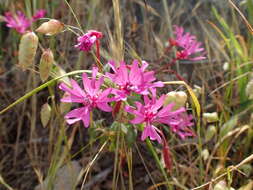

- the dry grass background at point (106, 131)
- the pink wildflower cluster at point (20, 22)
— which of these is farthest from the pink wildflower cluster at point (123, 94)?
the pink wildflower cluster at point (20, 22)

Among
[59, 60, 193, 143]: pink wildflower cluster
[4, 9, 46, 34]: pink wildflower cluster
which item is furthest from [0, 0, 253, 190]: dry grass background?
[59, 60, 193, 143]: pink wildflower cluster

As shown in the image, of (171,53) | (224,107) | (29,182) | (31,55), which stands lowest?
(29,182)

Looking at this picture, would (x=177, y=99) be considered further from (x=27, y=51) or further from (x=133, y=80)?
(x=27, y=51)

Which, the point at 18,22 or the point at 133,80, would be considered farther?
the point at 18,22

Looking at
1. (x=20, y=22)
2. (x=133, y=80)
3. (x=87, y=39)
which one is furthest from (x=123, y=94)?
(x=20, y=22)

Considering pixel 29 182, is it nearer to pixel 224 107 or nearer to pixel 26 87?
pixel 26 87

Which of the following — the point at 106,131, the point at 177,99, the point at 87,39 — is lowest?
the point at 106,131

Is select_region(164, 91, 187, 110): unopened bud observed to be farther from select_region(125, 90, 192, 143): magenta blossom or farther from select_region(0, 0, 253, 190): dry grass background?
select_region(0, 0, 253, 190): dry grass background

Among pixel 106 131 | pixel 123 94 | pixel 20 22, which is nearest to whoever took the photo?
pixel 123 94

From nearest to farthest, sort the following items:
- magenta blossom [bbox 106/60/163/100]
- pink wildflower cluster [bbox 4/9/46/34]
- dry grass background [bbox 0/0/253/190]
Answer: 1. magenta blossom [bbox 106/60/163/100]
2. dry grass background [bbox 0/0/253/190]
3. pink wildflower cluster [bbox 4/9/46/34]

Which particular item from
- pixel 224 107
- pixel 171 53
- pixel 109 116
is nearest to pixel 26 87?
pixel 109 116

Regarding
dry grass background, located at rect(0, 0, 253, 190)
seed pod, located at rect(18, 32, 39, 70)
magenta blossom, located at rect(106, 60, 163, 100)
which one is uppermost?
seed pod, located at rect(18, 32, 39, 70)
